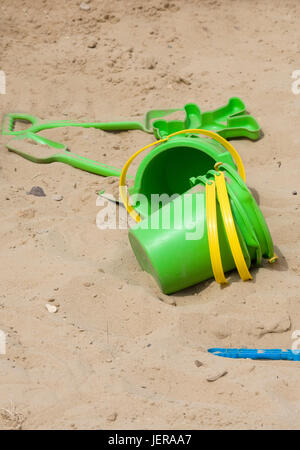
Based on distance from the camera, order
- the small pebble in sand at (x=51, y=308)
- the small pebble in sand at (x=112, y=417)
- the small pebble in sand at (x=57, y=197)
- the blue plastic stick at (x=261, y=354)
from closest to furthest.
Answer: the small pebble in sand at (x=112, y=417) < the blue plastic stick at (x=261, y=354) < the small pebble in sand at (x=51, y=308) < the small pebble in sand at (x=57, y=197)

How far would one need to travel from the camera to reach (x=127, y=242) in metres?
2.67

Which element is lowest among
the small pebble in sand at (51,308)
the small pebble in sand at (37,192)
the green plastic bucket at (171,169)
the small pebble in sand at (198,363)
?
the small pebble in sand at (198,363)

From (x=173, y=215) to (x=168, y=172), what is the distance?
647 millimetres

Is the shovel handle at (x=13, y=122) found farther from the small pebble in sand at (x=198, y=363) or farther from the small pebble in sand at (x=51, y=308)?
the small pebble in sand at (x=198, y=363)

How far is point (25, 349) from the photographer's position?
1981 mm

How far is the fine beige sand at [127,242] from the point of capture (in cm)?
182

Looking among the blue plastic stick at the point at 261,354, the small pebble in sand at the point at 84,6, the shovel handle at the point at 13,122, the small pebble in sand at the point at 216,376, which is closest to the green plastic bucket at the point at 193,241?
the blue plastic stick at the point at 261,354

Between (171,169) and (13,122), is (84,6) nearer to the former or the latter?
(13,122)

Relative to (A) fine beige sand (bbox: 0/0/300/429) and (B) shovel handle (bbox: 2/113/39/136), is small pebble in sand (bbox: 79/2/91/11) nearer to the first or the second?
(A) fine beige sand (bbox: 0/0/300/429)

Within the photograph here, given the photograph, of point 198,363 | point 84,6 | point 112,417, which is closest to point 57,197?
point 198,363

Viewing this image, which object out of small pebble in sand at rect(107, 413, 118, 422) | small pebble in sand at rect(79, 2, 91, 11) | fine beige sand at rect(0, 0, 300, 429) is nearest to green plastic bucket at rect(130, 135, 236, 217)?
fine beige sand at rect(0, 0, 300, 429)

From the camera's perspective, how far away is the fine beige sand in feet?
5.96

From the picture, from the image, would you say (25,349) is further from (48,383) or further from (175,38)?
(175,38)

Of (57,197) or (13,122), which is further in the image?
(13,122)
